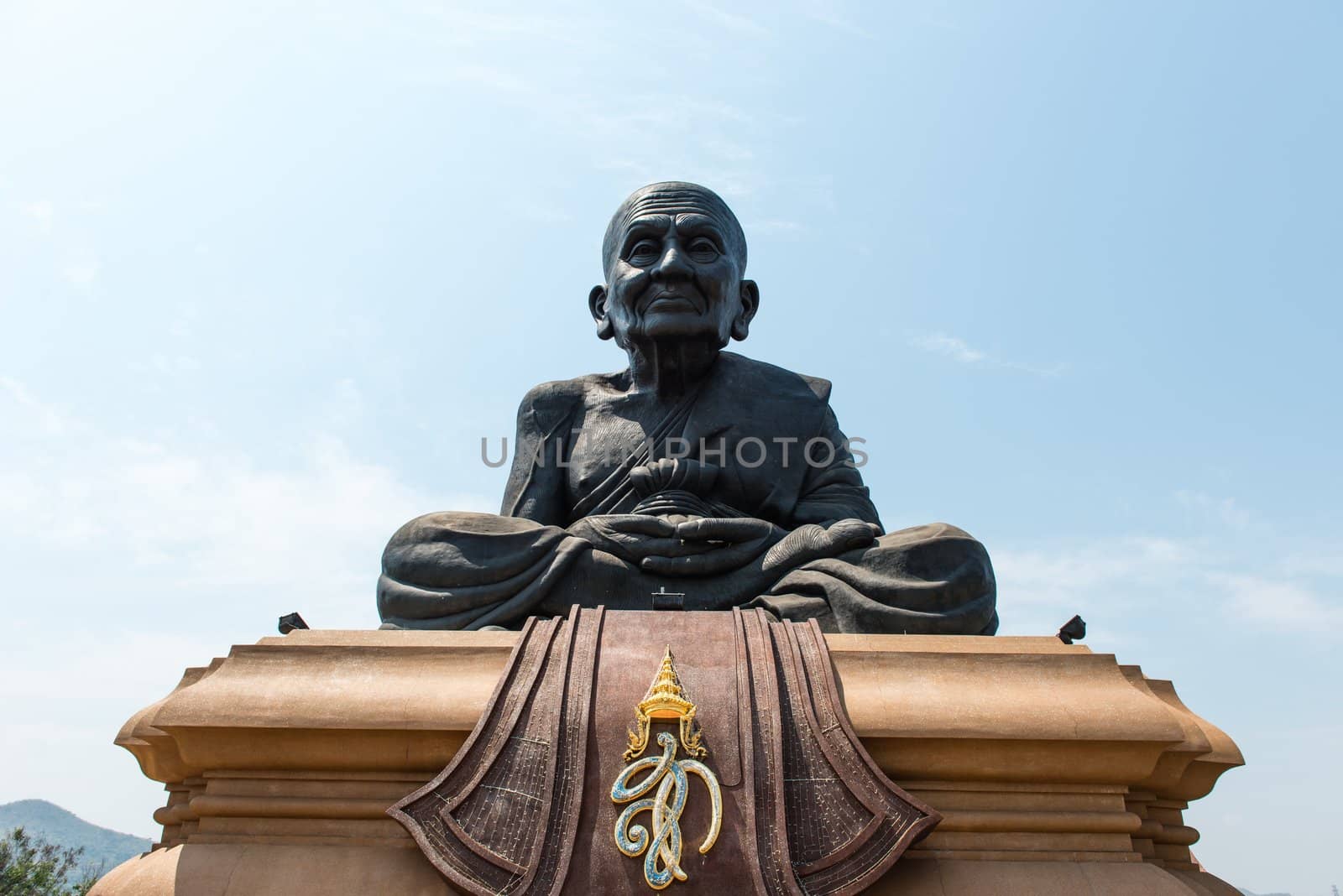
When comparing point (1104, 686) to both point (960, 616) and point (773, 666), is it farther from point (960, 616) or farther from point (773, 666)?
point (773, 666)

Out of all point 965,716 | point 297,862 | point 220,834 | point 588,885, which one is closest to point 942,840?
point 965,716

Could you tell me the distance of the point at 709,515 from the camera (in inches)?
253

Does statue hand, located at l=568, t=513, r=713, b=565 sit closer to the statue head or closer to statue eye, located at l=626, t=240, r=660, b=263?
the statue head

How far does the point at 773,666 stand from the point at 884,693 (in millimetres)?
439

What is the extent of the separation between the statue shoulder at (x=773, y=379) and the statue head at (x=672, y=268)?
0.19 meters

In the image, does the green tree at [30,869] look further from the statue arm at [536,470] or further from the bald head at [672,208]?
the bald head at [672,208]

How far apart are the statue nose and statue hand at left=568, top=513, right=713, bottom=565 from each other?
169cm

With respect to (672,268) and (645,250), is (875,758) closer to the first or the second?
(672,268)

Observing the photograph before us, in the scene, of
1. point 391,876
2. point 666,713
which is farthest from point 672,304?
point 391,876

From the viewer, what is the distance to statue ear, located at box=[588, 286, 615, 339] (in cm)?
763

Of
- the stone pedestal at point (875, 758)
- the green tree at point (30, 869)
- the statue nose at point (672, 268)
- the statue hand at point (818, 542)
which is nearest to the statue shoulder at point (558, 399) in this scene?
the statue nose at point (672, 268)

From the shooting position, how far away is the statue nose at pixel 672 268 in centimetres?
691

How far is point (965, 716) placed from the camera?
4.09 m

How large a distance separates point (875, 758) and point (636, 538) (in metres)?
2.23
